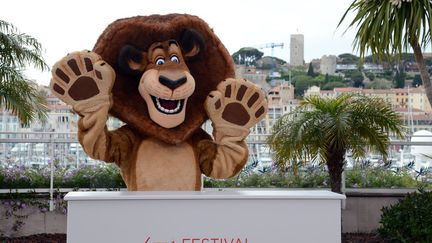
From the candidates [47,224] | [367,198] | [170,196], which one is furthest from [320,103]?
[170,196]

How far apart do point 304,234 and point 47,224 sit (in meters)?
5.90

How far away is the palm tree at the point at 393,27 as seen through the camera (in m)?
7.87

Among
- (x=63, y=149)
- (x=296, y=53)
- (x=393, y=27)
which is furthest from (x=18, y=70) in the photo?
(x=296, y=53)

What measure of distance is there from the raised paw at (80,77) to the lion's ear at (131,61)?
24cm

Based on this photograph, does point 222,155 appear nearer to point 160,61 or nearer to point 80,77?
point 160,61

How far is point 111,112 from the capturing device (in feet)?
19.9

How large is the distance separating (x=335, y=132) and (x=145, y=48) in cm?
310

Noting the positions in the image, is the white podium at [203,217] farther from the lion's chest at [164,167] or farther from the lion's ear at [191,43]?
the lion's ear at [191,43]

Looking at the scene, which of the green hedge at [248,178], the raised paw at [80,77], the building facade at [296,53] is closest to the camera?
the raised paw at [80,77]

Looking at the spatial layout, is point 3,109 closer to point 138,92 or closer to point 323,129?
point 138,92

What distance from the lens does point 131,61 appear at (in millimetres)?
5957

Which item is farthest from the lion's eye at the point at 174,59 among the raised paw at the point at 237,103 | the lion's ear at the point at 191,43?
the raised paw at the point at 237,103

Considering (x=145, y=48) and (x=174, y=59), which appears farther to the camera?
(x=145, y=48)

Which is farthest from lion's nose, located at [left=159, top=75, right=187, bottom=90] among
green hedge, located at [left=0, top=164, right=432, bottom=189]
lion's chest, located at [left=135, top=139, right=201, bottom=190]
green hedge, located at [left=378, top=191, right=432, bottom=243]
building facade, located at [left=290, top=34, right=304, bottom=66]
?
building facade, located at [left=290, top=34, right=304, bottom=66]
